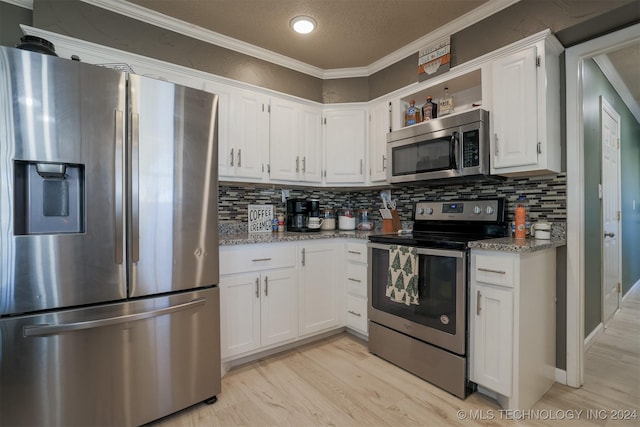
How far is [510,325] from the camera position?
161 cm

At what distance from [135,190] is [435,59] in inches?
90.2

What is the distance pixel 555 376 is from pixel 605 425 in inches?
17.2

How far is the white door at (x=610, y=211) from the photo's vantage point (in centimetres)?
261

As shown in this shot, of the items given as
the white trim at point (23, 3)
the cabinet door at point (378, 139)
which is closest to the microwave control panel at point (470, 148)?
the cabinet door at point (378, 139)

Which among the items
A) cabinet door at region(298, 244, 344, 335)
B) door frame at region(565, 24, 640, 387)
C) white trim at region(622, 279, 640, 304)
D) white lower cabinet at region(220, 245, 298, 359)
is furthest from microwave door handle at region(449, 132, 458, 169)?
white trim at region(622, 279, 640, 304)

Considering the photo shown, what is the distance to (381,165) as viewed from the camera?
2764 mm

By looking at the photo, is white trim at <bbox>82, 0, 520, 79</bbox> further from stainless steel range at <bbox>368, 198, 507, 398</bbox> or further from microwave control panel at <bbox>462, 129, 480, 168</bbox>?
stainless steel range at <bbox>368, 198, 507, 398</bbox>

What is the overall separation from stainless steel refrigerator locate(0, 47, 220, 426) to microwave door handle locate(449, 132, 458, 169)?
62.5 inches

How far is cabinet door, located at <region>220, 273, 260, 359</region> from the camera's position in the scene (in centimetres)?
201

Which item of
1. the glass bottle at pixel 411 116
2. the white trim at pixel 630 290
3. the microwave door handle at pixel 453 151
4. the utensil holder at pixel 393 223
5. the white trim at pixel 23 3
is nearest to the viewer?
the white trim at pixel 23 3

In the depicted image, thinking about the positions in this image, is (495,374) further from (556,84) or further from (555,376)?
(556,84)

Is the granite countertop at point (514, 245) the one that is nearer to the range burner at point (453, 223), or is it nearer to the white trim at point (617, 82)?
the range burner at point (453, 223)

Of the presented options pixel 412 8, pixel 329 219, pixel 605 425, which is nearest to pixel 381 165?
pixel 329 219

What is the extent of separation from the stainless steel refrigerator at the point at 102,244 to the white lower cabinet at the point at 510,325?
1.56m
